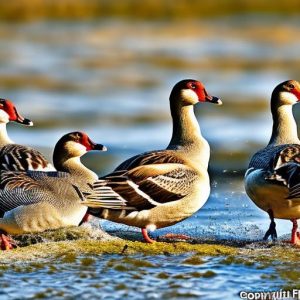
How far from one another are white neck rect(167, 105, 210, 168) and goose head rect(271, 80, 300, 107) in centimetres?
114

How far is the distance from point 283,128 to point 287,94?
465mm

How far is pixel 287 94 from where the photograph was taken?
1256cm

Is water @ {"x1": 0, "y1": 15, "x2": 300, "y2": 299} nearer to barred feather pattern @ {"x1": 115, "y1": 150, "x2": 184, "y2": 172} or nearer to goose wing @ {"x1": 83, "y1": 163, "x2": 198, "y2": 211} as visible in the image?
goose wing @ {"x1": 83, "y1": 163, "x2": 198, "y2": 211}

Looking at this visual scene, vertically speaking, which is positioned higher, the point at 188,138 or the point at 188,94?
the point at 188,94

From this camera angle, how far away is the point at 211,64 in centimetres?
3169

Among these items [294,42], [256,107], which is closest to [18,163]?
[256,107]

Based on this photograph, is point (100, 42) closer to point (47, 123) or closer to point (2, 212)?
point (47, 123)

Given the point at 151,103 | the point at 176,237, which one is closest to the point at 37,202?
the point at 176,237

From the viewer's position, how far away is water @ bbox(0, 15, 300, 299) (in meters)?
9.45

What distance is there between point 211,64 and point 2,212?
21.3 meters

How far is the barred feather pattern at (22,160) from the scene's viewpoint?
1205 cm

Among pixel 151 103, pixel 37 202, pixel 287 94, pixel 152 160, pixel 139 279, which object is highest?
pixel 287 94

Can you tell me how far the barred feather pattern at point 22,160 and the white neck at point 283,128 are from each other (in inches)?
96.0

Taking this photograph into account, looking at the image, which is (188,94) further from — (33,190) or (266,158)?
(33,190)
